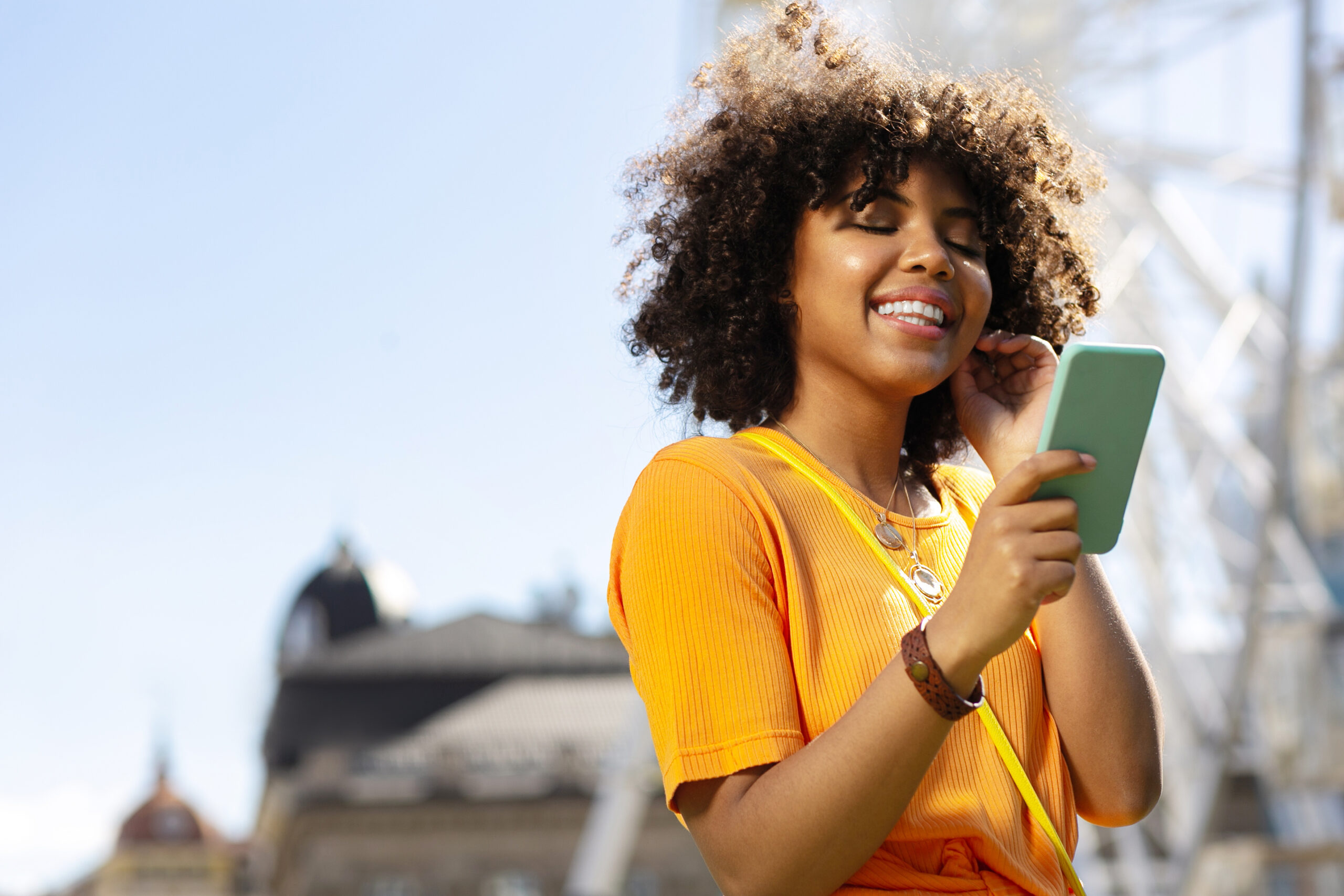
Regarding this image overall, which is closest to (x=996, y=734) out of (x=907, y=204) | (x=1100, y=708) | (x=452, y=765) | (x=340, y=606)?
(x=1100, y=708)

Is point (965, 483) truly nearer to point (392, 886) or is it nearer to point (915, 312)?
point (915, 312)

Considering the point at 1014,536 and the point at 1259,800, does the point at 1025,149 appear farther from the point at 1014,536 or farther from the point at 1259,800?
the point at 1259,800

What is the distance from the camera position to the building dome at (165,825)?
7606cm

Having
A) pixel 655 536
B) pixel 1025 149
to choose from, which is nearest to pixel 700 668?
pixel 655 536

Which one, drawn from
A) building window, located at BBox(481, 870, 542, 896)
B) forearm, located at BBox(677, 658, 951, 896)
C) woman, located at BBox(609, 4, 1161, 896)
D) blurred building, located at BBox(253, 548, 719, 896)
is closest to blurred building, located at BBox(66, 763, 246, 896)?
blurred building, located at BBox(253, 548, 719, 896)

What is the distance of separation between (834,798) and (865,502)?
18.4 inches

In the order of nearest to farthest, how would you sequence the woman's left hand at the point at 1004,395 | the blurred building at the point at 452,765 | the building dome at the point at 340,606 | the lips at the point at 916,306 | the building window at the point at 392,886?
the lips at the point at 916,306
the woman's left hand at the point at 1004,395
the building window at the point at 392,886
the blurred building at the point at 452,765
the building dome at the point at 340,606

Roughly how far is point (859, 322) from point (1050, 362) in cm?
28

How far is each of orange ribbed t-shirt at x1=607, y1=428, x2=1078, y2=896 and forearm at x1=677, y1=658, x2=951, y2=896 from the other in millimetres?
51

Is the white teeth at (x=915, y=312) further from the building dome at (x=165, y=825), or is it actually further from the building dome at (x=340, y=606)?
the building dome at (x=165, y=825)

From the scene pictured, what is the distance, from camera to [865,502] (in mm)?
1971

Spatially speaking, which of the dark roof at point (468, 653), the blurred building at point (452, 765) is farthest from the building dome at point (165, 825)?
the dark roof at point (468, 653)

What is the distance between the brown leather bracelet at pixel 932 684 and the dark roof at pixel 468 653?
42704 mm

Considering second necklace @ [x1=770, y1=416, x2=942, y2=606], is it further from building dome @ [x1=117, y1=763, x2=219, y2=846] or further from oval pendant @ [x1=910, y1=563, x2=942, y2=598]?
building dome @ [x1=117, y1=763, x2=219, y2=846]
